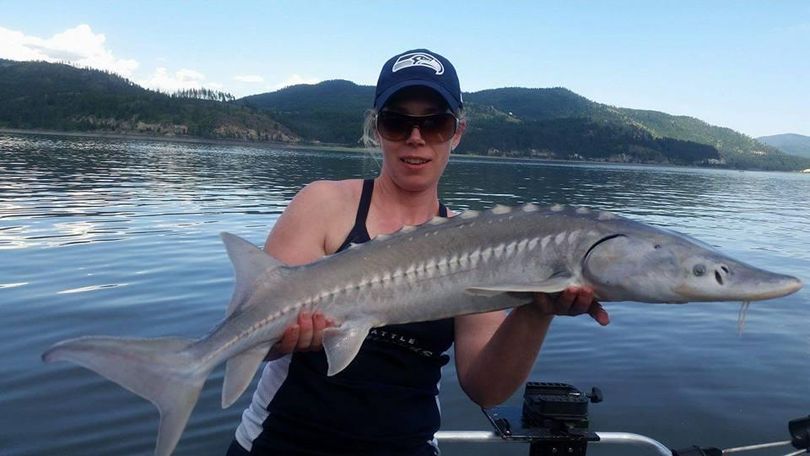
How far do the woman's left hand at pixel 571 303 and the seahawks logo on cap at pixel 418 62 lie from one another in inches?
51.5

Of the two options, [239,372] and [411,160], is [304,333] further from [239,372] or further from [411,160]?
[411,160]

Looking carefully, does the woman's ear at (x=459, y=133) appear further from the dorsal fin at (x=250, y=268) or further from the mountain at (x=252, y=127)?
the mountain at (x=252, y=127)

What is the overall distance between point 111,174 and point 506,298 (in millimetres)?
46126

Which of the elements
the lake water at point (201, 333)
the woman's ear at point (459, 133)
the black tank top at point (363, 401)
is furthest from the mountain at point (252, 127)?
the black tank top at point (363, 401)

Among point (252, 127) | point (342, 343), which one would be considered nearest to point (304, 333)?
point (342, 343)

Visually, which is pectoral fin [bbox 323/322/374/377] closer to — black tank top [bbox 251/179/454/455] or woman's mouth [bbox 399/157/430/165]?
black tank top [bbox 251/179/454/455]

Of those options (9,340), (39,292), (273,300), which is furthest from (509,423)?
(39,292)

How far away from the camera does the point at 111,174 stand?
147 feet

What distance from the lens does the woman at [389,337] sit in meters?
3.34

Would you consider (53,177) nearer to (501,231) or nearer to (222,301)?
(222,301)

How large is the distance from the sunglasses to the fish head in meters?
1.05

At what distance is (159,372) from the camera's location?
2955 millimetres

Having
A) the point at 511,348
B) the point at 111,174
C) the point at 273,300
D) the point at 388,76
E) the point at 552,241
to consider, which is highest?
the point at 388,76

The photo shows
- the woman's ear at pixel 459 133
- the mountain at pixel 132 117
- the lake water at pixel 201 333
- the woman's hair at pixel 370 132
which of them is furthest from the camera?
the mountain at pixel 132 117
